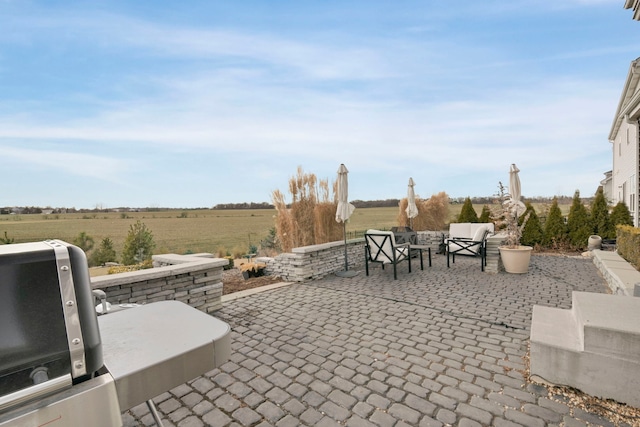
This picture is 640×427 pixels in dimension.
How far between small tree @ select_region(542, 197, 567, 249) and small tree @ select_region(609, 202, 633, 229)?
1.08 meters

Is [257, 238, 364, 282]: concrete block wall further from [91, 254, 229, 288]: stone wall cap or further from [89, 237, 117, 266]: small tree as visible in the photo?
[89, 237, 117, 266]: small tree

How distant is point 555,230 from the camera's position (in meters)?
9.22

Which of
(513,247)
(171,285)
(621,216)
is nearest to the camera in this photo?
(171,285)

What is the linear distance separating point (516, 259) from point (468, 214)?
5126 mm

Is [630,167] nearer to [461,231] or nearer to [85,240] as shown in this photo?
[461,231]

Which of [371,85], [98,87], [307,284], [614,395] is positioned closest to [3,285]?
[614,395]

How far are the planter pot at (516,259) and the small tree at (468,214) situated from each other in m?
4.86

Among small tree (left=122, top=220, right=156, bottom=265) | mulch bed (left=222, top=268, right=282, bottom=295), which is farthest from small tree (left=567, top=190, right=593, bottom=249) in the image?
small tree (left=122, top=220, right=156, bottom=265)

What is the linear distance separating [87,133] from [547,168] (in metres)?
15.2

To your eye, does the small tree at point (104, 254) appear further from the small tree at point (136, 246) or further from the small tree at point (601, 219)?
the small tree at point (601, 219)

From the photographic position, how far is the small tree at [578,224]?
8.78 meters

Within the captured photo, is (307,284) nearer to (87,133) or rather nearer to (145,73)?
(145,73)

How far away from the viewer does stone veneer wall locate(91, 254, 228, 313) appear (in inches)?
135

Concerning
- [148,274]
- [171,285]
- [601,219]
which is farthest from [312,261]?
[601,219]
